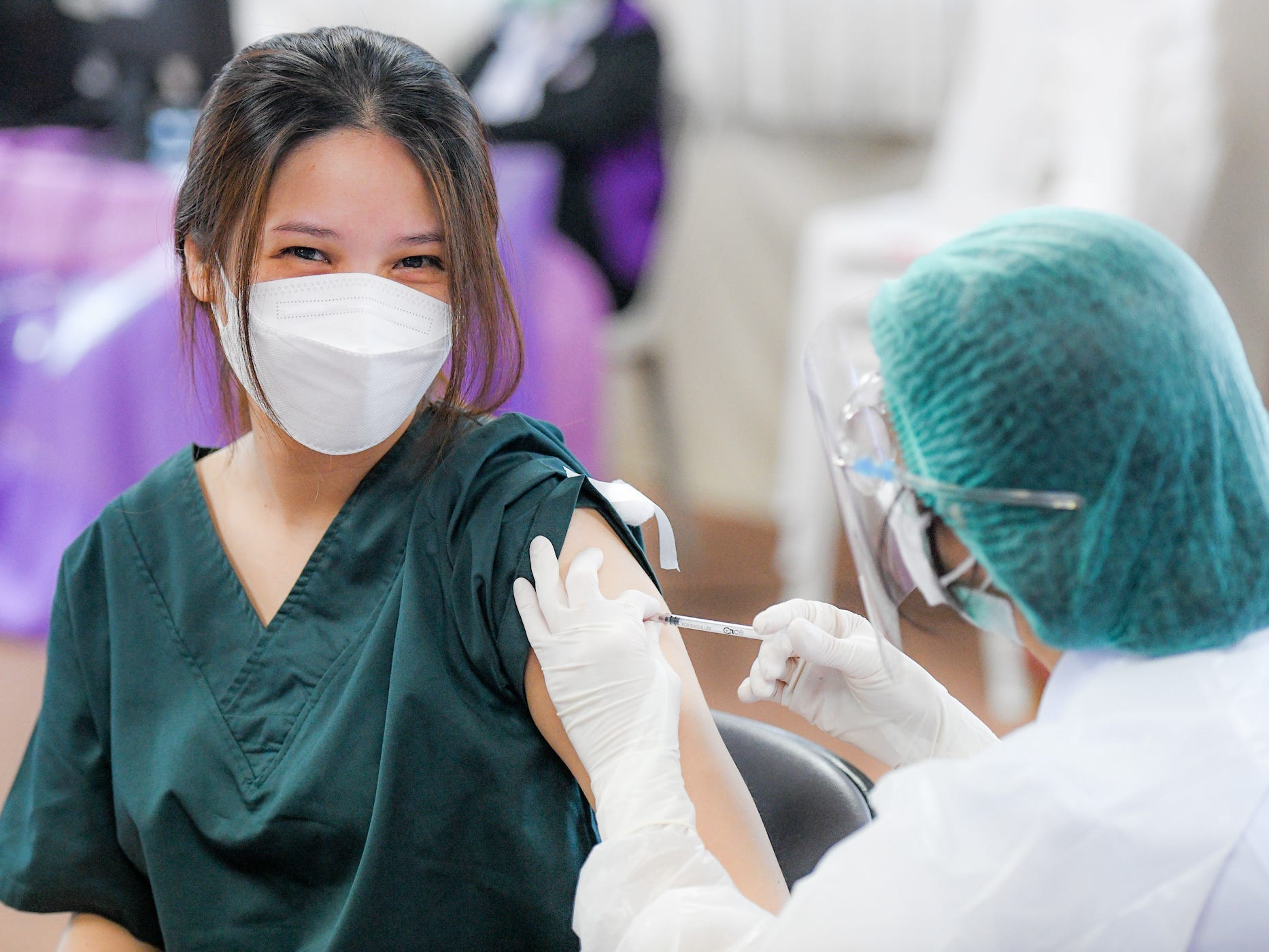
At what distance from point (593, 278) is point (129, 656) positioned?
7.49 ft

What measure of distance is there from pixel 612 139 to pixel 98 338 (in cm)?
142

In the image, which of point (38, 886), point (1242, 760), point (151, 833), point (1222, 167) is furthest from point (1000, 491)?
point (1222, 167)

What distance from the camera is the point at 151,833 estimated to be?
115 cm

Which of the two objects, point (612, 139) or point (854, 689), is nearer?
point (854, 689)

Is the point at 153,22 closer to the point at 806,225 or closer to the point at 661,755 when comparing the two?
the point at 806,225

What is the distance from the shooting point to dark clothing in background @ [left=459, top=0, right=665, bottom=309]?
133 inches

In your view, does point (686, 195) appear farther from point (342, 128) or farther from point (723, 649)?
point (342, 128)

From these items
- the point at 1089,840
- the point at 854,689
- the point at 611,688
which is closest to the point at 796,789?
the point at 854,689

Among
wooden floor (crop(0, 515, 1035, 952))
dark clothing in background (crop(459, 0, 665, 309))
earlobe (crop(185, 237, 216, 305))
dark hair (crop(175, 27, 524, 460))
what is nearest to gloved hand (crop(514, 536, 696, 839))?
wooden floor (crop(0, 515, 1035, 952))

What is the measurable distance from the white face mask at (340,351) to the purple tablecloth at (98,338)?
5.33 ft

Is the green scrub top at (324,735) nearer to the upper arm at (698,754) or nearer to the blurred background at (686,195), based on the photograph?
the upper arm at (698,754)

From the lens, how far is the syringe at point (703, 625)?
42.2 inches

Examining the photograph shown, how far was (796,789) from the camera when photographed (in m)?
1.13

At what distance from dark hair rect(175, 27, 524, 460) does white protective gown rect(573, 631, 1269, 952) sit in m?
0.58
